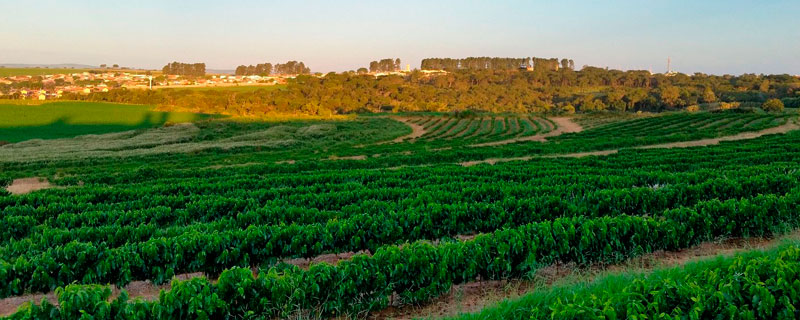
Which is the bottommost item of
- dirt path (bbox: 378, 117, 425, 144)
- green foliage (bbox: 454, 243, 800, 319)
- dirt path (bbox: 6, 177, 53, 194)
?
dirt path (bbox: 6, 177, 53, 194)

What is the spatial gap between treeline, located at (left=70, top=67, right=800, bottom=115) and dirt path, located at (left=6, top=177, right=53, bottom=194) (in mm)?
71734

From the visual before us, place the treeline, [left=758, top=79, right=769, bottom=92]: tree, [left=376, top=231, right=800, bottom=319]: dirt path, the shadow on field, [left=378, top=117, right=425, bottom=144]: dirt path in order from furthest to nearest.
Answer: [left=758, top=79, right=769, bottom=92]: tree, the treeline, the shadow on field, [left=378, top=117, right=425, bottom=144]: dirt path, [left=376, top=231, right=800, bottom=319]: dirt path

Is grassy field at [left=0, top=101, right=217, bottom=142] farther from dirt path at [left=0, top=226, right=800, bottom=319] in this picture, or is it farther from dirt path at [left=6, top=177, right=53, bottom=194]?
dirt path at [left=0, top=226, right=800, bottom=319]

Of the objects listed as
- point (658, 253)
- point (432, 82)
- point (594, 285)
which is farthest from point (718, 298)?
point (432, 82)

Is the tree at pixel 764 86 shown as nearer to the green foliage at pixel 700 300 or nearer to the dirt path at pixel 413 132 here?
the dirt path at pixel 413 132

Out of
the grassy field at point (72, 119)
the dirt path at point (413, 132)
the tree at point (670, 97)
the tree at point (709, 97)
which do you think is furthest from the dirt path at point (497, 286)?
the tree at point (709, 97)

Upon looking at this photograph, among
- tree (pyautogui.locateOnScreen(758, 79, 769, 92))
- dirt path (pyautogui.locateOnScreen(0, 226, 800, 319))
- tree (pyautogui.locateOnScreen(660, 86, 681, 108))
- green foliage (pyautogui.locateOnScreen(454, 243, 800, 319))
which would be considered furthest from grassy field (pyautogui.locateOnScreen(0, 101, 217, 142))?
tree (pyautogui.locateOnScreen(758, 79, 769, 92))

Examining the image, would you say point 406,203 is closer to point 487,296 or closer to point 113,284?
point 487,296

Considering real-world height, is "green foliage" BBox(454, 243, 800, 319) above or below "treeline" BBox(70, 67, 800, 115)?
below

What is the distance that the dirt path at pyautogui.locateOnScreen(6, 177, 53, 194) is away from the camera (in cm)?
2520

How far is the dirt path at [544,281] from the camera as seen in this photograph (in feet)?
24.1

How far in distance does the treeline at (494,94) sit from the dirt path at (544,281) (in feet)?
318

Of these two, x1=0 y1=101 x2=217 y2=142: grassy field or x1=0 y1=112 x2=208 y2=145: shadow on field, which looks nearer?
x1=0 y1=112 x2=208 y2=145: shadow on field

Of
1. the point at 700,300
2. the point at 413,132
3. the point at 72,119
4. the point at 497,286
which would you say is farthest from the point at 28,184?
the point at 72,119
